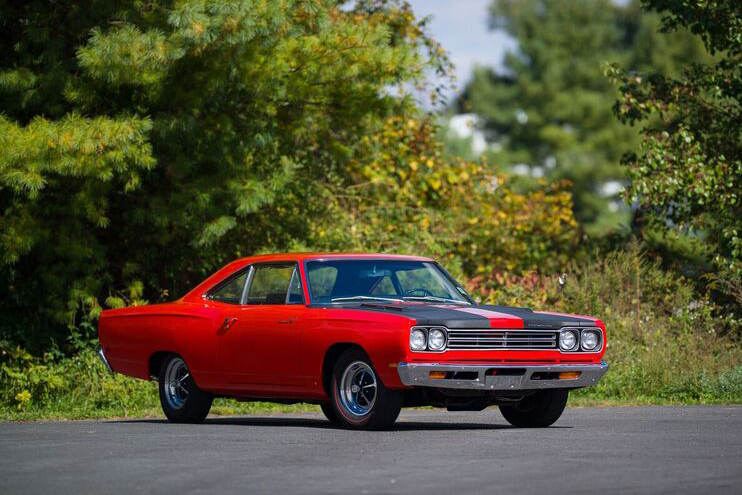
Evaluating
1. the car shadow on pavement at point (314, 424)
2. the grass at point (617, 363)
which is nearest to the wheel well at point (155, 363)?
the car shadow on pavement at point (314, 424)

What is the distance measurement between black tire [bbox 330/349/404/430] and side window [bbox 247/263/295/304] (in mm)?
1228

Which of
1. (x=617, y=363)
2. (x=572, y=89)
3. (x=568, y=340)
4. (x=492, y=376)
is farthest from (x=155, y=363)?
(x=572, y=89)

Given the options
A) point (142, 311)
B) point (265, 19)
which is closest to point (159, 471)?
point (142, 311)

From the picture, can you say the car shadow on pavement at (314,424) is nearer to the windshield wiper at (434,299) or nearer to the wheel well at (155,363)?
the wheel well at (155,363)

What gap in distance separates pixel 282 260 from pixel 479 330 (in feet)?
8.40

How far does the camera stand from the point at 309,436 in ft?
39.2

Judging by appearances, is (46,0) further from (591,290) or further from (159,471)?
(159,471)

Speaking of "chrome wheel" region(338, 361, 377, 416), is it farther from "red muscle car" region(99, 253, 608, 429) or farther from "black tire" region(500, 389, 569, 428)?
"black tire" region(500, 389, 569, 428)

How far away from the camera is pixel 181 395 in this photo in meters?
14.5

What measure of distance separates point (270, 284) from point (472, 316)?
3034 millimetres

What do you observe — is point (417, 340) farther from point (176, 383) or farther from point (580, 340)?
point (176, 383)

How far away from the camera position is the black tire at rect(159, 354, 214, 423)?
46.7ft

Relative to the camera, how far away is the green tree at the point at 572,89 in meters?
66.9

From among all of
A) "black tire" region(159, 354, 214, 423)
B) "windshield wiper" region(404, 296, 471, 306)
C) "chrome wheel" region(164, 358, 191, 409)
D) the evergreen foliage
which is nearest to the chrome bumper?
"windshield wiper" region(404, 296, 471, 306)
